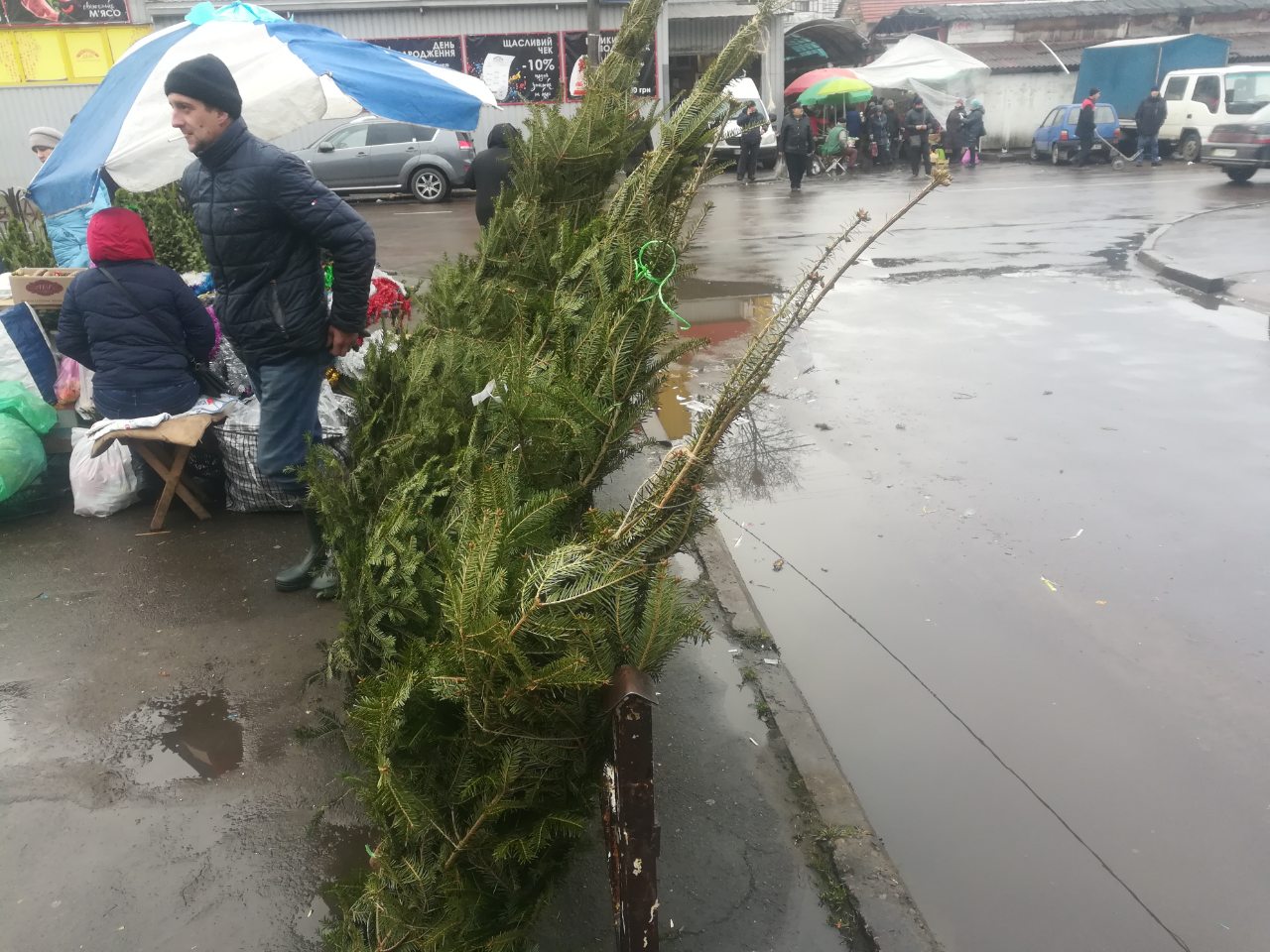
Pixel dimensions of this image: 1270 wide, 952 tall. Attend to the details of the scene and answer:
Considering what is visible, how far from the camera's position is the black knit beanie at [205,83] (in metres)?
3.50

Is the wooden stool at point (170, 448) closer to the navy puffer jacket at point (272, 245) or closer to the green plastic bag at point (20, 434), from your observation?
the green plastic bag at point (20, 434)

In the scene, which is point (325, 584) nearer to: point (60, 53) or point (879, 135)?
point (60, 53)

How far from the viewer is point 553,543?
2.18 meters

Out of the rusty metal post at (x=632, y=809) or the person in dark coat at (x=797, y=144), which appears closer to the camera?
the rusty metal post at (x=632, y=809)

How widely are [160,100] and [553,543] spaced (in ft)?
12.3

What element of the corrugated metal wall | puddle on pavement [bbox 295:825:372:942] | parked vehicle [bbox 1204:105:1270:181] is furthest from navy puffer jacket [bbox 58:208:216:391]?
parked vehicle [bbox 1204:105:1270:181]

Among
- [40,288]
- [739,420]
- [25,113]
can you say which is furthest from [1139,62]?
[40,288]

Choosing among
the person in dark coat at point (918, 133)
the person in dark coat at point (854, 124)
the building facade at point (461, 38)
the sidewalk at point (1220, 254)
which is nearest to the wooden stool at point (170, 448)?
the sidewalk at point (1220, 254)

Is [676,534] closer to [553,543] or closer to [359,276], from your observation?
[553,543]

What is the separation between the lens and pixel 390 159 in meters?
18.2

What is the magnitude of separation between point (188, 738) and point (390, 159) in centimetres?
1670

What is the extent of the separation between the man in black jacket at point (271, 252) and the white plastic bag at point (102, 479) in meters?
1.42

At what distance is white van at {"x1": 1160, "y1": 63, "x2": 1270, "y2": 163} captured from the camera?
796 inches

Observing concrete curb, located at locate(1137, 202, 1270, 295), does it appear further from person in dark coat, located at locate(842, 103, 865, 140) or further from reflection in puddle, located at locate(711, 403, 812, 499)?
person in dark coat, located at locate(842, 103, 865, 140)
